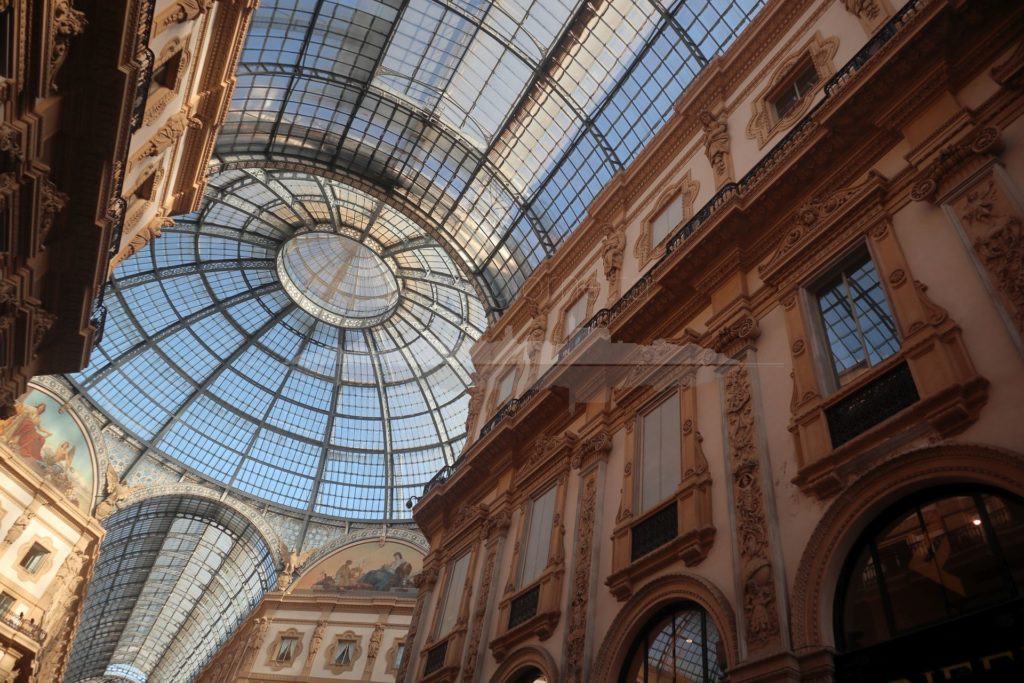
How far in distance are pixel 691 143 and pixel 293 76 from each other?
61.5 ft

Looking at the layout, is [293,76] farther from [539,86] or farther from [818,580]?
[818,580]

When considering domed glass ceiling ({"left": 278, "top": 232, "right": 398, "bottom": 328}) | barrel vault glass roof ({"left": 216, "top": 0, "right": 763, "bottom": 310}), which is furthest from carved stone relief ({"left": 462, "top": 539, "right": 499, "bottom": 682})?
domed glass ceiling ({"left": 278, "top": 232, "right": 398, "bottom": 328})

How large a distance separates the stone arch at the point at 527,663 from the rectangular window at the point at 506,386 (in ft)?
31.6

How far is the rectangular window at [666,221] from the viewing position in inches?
684

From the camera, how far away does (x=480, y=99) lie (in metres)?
28.2

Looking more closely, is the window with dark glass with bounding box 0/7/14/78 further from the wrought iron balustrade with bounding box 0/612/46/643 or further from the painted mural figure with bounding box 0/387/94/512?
the wrought iron balustrade with bounding box 0/612/46/643

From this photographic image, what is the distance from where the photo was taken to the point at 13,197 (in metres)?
12.4

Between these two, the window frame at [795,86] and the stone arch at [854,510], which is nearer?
the stone arch at [854,510]

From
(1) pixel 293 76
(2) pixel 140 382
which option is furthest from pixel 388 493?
(1) pixel 293 76

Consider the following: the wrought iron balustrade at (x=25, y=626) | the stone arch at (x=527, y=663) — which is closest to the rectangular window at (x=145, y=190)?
the stone arch at (x=527, y=663)

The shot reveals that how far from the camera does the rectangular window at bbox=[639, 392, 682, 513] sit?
1260cm

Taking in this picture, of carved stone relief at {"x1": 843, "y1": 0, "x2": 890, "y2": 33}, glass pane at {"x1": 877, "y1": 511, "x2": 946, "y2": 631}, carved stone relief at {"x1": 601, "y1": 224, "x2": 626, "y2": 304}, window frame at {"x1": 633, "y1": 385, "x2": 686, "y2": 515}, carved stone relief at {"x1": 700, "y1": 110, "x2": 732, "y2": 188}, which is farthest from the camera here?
carved stone relief at {"x1": 601, "y1": 224, "x2": 626, "y2": 304}

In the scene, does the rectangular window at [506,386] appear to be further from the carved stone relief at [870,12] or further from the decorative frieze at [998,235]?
the decorative frieze at [998,235]

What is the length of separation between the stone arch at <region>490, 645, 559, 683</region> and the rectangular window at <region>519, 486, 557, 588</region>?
1556mm
